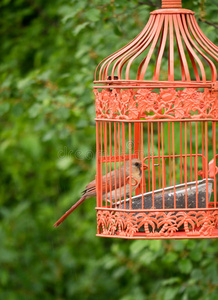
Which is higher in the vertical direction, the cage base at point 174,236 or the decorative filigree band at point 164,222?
the decorative filigree band at point 164,222

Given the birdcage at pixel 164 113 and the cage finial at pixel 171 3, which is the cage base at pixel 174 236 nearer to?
the birdcage at pixel 164 113

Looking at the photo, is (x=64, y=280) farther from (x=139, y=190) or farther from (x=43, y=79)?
(x=139, y=190)

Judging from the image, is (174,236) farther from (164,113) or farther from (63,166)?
(63,166)

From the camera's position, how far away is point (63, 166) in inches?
280

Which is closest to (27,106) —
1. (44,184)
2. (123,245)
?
(123,245)

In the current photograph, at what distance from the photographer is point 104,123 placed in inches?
168

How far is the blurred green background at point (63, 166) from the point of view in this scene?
Result: 6.14 meters

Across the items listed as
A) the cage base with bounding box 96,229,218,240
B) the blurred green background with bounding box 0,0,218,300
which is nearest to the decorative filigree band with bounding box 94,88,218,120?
the cage base with bounding box 96,229,218,240

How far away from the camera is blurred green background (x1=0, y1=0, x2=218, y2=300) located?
614cm

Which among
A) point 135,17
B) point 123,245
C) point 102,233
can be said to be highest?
point 135,17

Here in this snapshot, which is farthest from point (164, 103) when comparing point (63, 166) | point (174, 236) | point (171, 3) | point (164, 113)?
point (63, 166)

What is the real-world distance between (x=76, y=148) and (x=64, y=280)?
140 inches

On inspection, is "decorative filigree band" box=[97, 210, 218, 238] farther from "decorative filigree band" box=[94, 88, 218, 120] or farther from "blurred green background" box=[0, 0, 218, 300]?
"blurred green background" box=[0, 0, 218, 300]

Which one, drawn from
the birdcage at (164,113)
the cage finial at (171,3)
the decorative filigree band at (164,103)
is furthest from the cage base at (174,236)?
the cage finial at (171,3)
